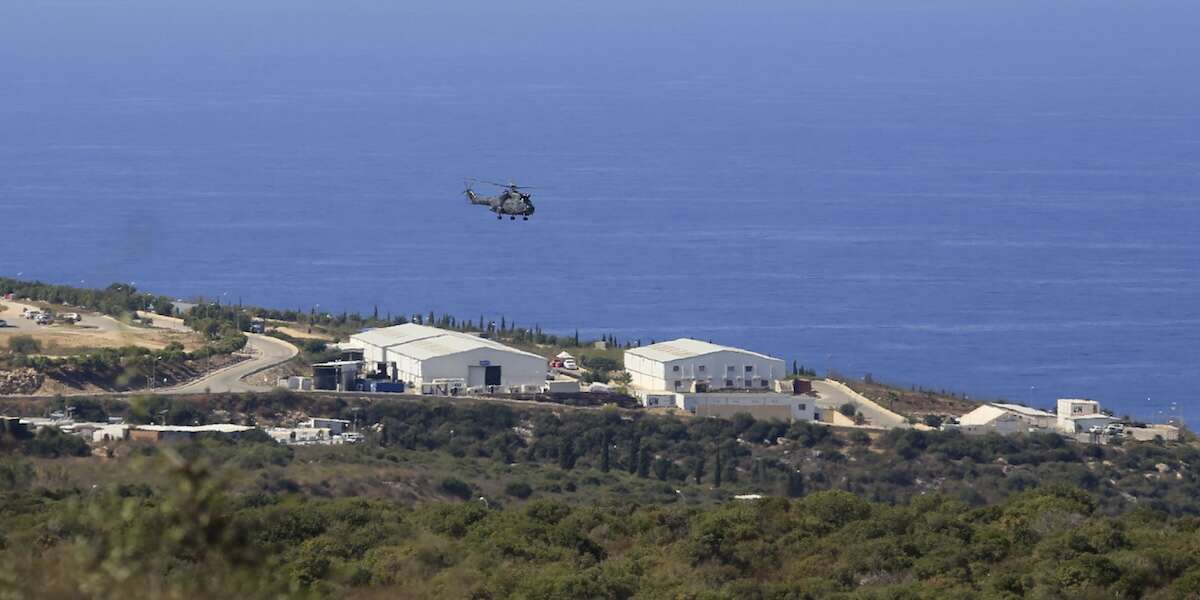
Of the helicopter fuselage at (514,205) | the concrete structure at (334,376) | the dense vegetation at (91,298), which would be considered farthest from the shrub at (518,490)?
the dense vegetation at (91,298)

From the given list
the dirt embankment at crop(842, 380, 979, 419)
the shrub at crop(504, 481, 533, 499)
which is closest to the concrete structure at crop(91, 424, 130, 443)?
the shrub at crop(504, 481, 533, 499)

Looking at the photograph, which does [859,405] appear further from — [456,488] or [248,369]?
[456,488]

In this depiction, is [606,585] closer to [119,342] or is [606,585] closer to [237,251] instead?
[119,342]

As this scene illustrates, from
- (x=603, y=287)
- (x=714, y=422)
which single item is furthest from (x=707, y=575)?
(x=603, y=287)

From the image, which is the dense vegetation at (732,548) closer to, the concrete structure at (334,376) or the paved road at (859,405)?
the paved road at (859,405)

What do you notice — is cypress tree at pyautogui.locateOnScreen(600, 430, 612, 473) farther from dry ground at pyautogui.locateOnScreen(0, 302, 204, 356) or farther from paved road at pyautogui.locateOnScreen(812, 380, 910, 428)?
dry ground at pyautogui.locateOnScreen(0, 302, 204, 356)

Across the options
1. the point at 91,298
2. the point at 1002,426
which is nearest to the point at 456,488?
the point at 1002,426
